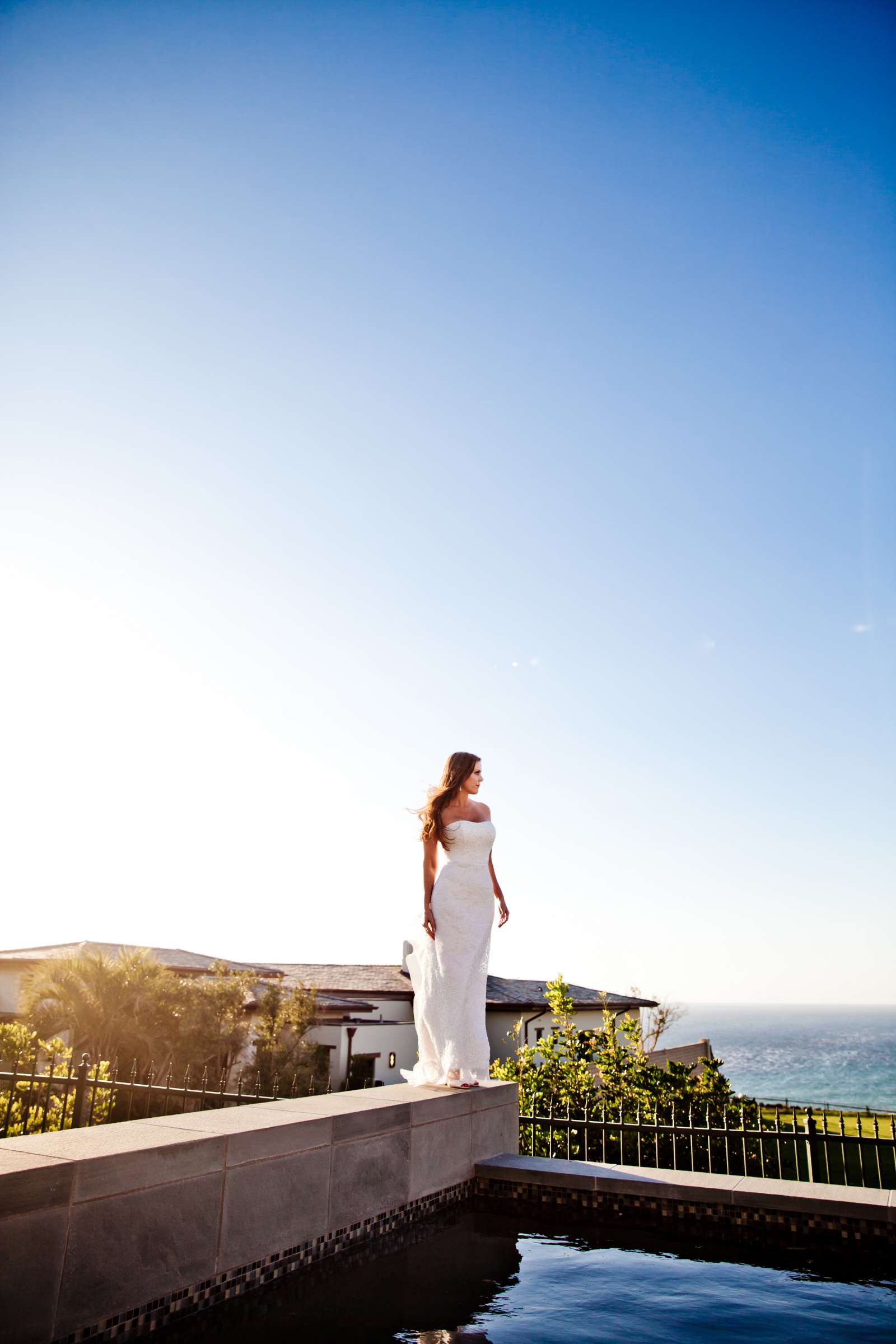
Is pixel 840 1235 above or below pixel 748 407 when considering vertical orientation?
below

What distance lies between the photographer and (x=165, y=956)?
36.2 metres

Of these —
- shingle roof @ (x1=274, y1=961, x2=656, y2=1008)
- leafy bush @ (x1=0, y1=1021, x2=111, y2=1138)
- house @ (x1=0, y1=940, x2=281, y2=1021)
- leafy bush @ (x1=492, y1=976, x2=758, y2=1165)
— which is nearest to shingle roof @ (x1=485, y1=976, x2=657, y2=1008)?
shingle roof @ (x1=274, y1=961, x2=656, y2=1008)

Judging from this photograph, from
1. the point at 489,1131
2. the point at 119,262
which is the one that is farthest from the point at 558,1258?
the point at 119,262

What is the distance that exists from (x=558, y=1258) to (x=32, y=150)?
1068cm

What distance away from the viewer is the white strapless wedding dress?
6566mm

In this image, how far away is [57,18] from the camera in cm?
811

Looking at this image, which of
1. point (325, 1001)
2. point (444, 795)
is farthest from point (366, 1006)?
point (444, 795)

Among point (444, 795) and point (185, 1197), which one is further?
point (444, 795)

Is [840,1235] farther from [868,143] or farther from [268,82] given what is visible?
[268,82]

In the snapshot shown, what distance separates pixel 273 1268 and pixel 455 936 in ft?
9.76

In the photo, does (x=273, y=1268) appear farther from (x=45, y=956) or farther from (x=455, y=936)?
(x=45, y=956)

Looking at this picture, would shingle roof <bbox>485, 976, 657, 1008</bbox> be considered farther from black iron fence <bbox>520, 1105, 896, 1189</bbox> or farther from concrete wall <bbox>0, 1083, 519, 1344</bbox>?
concrete wall <bbox>0, 1083, 519, 1344</bbox>

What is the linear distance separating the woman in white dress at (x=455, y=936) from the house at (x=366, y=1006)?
21.9 m

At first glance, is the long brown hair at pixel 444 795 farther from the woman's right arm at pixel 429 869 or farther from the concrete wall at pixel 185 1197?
the concrete wall at pixel 185 1197
